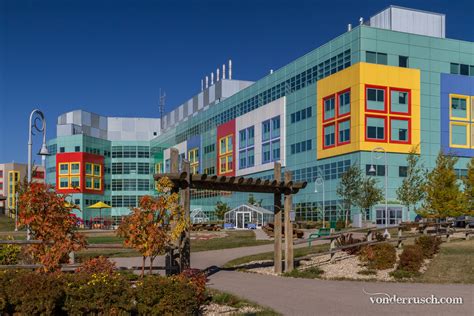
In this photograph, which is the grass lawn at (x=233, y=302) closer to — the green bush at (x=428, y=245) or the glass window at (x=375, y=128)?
the green bush at (x=428, y=245)

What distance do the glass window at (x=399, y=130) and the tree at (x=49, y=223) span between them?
1982 inches

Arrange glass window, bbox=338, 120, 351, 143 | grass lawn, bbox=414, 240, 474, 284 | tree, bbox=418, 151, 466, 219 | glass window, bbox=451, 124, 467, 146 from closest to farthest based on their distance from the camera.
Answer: grass lawn, bbox=414, 240, 474, 284
tree, bbox=418, 151, 466, 219
glass window, bbox=338, 120, 351, 143
glass window, bbox=451, 124, 467, 146

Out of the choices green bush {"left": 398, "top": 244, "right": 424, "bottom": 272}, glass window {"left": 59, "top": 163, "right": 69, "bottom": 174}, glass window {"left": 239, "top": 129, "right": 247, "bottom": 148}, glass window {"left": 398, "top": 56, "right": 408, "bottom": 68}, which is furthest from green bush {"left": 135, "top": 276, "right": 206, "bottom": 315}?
glass window {"left": 59, "top": 163, "right": 69, "bottom": 174}

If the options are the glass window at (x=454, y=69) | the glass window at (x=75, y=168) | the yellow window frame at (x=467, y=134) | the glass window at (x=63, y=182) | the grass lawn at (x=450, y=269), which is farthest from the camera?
the glass window at (x=75, y=168)

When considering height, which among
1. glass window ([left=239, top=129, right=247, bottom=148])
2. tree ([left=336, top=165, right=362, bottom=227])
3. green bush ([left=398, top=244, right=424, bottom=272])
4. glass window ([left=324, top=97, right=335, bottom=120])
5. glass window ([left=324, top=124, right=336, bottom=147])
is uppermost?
glass window ([left=324, top=97, right=335, bottom=120])

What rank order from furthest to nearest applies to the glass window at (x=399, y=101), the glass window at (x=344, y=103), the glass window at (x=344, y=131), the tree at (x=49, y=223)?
the glass window at (x=344, y=103), the glass window at (x=344, y=131), the glass window at (x=399, y=101), the tree at (x=49, y=223)

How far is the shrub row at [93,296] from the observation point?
918cm

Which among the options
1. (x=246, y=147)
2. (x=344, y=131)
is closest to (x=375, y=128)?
(x=344, y=131)

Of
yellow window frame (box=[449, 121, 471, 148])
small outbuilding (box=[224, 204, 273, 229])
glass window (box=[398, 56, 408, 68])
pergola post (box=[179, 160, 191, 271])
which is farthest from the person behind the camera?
small outbuilding (box=[224, 204, 273, 229])

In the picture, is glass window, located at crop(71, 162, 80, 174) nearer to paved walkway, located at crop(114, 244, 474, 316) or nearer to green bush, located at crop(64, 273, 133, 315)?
paved walkway, located at crop(114, 244, 474, 316)

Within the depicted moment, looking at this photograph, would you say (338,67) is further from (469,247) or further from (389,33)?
(469,247)

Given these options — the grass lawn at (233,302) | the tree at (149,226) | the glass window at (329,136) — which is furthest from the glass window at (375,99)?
the tree at (149,226)

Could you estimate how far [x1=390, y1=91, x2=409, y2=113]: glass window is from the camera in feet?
194

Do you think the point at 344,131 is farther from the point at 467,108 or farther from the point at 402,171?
the point at 467,108
